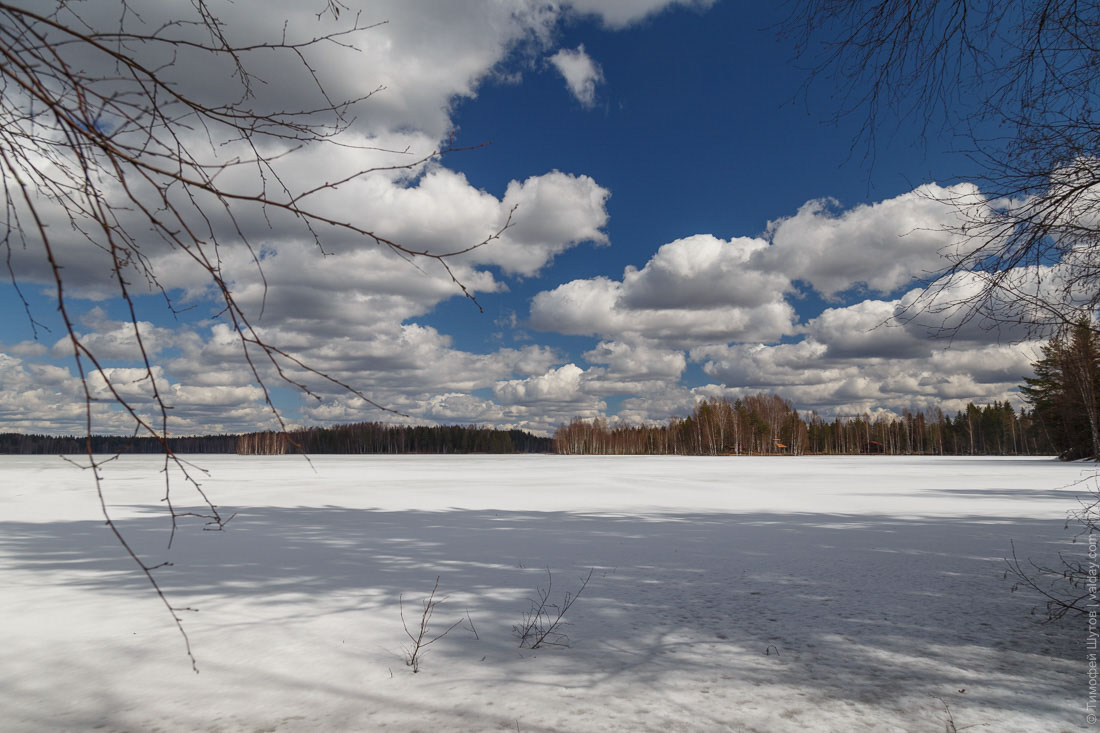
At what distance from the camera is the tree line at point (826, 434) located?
91.4 meters

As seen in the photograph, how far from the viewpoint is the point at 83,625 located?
16.6 feet

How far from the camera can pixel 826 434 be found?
348ft

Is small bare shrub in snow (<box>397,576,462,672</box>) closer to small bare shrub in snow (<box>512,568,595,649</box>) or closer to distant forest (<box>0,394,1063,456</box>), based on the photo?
small bare shrub in snow (<box>512,568,595,649</box>)

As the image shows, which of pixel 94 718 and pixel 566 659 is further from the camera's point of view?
pixel 566 659

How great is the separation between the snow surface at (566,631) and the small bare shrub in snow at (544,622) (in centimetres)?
12

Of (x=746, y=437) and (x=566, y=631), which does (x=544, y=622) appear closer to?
(x=566, y=631)

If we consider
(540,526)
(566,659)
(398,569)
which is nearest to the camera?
(566,659)

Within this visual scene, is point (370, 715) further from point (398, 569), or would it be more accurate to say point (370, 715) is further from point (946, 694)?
point (398, 569)

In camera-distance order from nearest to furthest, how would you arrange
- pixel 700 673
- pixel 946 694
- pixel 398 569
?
pixel 946 694
pixel 700 673
pixel 398 569

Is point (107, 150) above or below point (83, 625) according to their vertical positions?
above

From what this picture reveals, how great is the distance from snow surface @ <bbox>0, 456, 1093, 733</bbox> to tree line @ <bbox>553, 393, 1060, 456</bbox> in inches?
3132

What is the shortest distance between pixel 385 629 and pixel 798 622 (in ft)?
10.3

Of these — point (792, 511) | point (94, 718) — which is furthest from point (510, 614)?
point (792, 511)

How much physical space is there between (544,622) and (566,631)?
27cm
